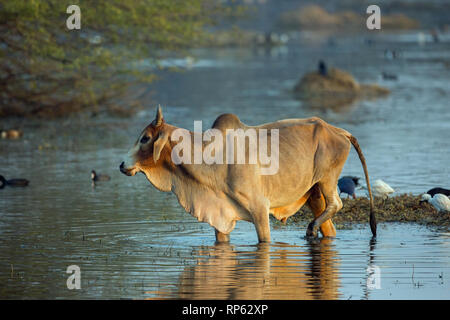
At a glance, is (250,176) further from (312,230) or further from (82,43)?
(82,43)

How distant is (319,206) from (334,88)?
23918mm

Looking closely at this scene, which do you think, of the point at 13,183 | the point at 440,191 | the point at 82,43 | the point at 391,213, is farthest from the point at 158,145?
the point at 82,43

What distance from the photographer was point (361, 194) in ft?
49.4

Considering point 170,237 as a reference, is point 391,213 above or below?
above

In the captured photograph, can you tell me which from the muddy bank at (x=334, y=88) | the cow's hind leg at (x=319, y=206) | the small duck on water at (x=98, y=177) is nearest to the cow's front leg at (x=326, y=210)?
the cow's hind leg at (x=319, y=206)

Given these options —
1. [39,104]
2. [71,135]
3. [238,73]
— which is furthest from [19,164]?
[238,73]

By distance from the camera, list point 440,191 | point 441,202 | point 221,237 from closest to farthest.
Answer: point 221,237 < point 441,202 < point 440,191

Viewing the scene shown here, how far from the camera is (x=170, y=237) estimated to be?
11500 mm

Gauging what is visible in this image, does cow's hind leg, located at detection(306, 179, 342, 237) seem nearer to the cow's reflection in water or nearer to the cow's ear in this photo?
the cow's reflection in water

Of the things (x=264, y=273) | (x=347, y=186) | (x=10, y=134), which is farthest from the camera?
(x=10, y=134)

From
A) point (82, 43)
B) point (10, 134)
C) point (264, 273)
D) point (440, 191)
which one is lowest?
point (264, 273)

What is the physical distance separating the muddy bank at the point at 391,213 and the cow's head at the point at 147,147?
269 centimetres

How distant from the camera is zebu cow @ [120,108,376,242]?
1059 cm

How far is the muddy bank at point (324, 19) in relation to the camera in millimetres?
98438
